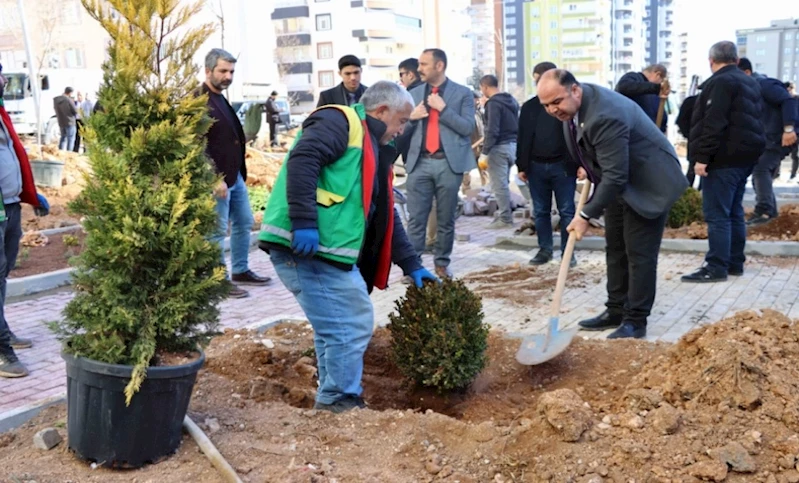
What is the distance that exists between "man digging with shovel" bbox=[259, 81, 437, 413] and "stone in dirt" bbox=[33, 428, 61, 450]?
4.23 ft

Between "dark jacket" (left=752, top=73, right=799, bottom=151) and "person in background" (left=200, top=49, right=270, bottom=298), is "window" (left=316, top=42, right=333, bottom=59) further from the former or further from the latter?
"person in background" (left=200, top=49, right=270, bottom=298)

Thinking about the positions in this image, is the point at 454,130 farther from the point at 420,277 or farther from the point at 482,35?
the point at 482,35

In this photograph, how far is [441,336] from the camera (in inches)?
174

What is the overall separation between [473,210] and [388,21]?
90142mm

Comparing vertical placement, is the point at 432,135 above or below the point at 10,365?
above

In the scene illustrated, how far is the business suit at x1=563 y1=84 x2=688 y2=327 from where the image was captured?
513 cm

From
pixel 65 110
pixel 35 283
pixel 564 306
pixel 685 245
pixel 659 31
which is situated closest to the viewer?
pixel 564 306

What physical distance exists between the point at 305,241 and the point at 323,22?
9389cm

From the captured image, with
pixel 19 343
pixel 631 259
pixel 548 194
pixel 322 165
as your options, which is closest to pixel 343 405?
pixel 322 165

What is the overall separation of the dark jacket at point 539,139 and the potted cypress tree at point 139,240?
5270 mm

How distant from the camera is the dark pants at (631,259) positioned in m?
5.52

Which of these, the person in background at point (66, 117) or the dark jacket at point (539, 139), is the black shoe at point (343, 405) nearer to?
the dark jacket at point (539, 139)

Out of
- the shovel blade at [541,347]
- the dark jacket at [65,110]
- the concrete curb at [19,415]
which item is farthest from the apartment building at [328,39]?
the concrete curb at [19,415]

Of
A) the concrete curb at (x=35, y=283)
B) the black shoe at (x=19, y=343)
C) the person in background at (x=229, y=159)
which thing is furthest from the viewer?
the concrete curb at (x=35, y=283)
